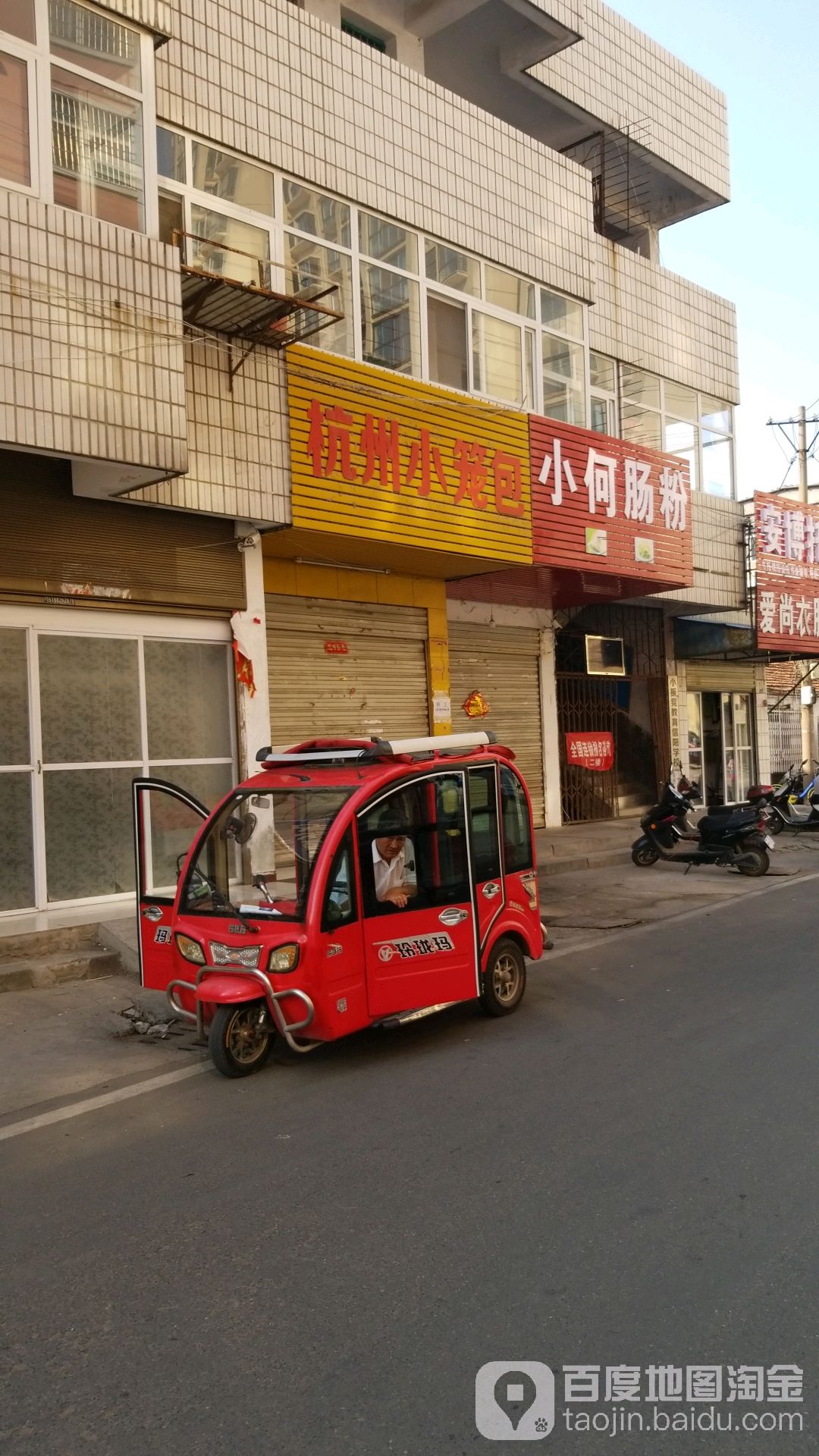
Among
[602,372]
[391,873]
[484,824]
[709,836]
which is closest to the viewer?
[391,873]

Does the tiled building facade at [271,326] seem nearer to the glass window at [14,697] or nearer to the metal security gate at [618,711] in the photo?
the glass window at [14,697]

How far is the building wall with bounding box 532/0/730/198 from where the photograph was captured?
1706cm

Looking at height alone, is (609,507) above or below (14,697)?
above

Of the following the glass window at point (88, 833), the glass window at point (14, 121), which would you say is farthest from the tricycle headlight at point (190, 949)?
the glass window at point (14, 121)

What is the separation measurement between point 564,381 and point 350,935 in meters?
11.4

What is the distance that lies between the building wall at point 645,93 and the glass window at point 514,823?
13.6m

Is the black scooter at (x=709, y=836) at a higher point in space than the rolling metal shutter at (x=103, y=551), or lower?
lower

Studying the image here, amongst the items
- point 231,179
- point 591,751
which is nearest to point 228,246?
point 231,179

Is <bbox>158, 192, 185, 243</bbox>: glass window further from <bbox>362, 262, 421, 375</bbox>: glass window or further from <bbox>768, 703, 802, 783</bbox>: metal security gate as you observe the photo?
A: <bbox>768, 703, 802, 783</bbox>: metal security gate

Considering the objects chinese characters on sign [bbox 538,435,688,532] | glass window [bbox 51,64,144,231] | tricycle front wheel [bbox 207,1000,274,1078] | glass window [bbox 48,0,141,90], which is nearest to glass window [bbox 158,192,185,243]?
glass window [bbox 51,64,144,231]

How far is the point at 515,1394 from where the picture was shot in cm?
293

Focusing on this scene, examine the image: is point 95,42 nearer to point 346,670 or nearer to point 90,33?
point 90,33

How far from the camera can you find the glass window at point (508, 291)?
13969 millimetres

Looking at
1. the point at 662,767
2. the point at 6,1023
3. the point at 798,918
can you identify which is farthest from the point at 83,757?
the point at 662,767
